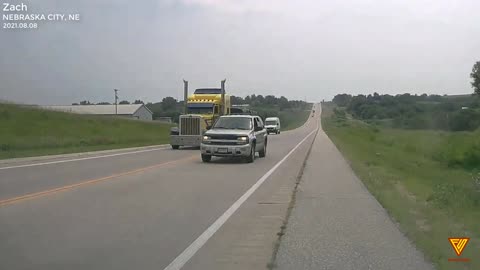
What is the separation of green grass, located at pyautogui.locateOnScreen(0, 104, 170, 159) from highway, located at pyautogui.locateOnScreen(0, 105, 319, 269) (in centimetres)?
1994

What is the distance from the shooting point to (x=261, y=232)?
8492 millimetres

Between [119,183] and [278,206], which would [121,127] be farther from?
[278,206]

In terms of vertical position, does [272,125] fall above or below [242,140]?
below

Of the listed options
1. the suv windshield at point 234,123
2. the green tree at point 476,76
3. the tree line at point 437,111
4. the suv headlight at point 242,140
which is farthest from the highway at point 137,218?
the green tree at point 476,76

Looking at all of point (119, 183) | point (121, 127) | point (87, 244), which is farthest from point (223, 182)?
point (121, 127)

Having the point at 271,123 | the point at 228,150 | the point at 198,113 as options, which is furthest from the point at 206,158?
the point at 271,123

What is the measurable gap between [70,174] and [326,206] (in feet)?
30.4

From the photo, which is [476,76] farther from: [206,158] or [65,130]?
[206,158]

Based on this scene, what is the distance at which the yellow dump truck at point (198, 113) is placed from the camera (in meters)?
33.4

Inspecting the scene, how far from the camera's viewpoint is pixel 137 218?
9531 mm

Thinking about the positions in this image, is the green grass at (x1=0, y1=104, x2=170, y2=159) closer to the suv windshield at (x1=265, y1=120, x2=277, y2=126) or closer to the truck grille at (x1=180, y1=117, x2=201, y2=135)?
the truck grille at (x1=180, y1=117, x2=201, y2=135)

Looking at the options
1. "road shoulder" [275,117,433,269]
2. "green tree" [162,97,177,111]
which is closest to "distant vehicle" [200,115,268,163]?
"road shoulder" [275,117,433,269]

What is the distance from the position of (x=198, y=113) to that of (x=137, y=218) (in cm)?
2695

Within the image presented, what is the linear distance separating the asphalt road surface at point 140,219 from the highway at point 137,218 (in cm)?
1
